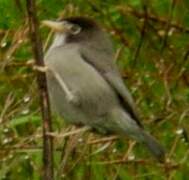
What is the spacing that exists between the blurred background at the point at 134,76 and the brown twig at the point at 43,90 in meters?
1.41

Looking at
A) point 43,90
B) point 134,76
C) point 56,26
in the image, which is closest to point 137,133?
point 56,26

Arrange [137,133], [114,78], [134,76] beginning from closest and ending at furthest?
[137,133], [114,78], [134,76]

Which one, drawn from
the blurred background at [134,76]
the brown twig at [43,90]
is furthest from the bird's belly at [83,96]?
the brown twig at [43,90]

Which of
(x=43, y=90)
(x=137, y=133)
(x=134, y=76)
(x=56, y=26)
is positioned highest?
(x=43, y=90)

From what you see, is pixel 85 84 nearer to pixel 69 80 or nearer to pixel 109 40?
pixel 69 80

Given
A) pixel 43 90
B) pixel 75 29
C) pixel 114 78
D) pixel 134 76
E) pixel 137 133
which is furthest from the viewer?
pixel 134 76

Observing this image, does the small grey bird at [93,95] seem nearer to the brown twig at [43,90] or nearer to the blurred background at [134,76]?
the blurred background at [134,76]

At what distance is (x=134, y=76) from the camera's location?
16.4 ft

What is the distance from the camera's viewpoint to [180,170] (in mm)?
4836

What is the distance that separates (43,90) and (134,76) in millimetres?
1845

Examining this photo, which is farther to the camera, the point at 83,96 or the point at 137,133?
the point at 83,96

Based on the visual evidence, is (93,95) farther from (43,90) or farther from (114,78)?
(43,90)

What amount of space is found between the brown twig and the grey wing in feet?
3.25

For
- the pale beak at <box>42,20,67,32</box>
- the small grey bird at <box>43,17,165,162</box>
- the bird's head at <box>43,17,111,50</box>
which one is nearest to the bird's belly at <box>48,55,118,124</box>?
the small grey bird at <box>43,17,165,162</box>
